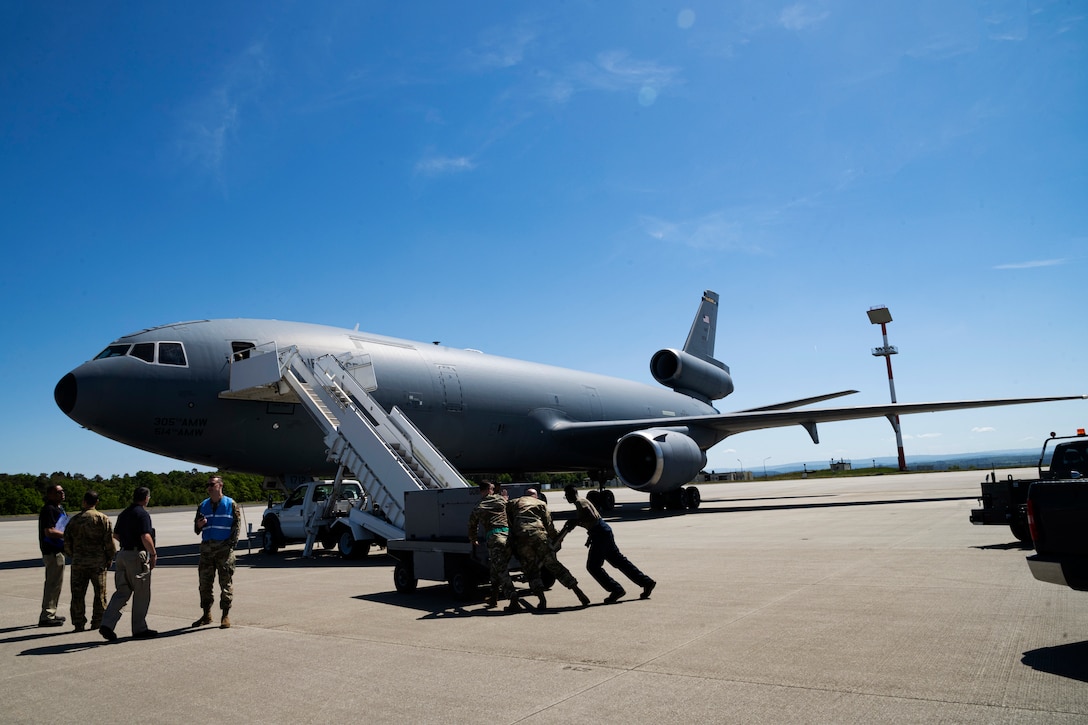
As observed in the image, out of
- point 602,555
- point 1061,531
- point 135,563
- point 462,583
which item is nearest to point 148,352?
point 135,563

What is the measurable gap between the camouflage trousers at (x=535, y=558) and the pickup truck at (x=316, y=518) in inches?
228

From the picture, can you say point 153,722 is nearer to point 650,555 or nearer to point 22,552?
point 650,555

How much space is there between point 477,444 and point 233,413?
272 inches

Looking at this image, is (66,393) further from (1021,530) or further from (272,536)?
→ (1021,530)

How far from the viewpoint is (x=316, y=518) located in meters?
13.5

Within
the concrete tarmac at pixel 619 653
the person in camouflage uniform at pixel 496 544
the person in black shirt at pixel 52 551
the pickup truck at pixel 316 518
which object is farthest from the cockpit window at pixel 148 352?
the person in camouflage uniform at pixel 496 544

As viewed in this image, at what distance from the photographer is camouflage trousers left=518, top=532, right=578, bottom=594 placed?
770cm

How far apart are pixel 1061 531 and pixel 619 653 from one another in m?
3.13

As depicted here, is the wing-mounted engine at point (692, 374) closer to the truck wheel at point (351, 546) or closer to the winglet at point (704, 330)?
the winglet at point (704, 330)

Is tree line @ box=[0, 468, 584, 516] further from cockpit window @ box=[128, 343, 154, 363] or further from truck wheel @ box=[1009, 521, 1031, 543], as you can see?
truck wheel @ box=[1009, 521, 1031, 543]

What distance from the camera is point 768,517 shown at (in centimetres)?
1833


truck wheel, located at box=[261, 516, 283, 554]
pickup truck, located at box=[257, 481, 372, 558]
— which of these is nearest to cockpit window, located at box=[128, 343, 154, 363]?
pickup truck, located at box=[257, 481, 372, 558]

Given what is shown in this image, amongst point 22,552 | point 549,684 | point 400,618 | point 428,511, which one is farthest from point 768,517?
point 22,552

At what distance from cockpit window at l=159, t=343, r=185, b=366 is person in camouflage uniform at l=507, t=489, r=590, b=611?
A: 29.5ft
